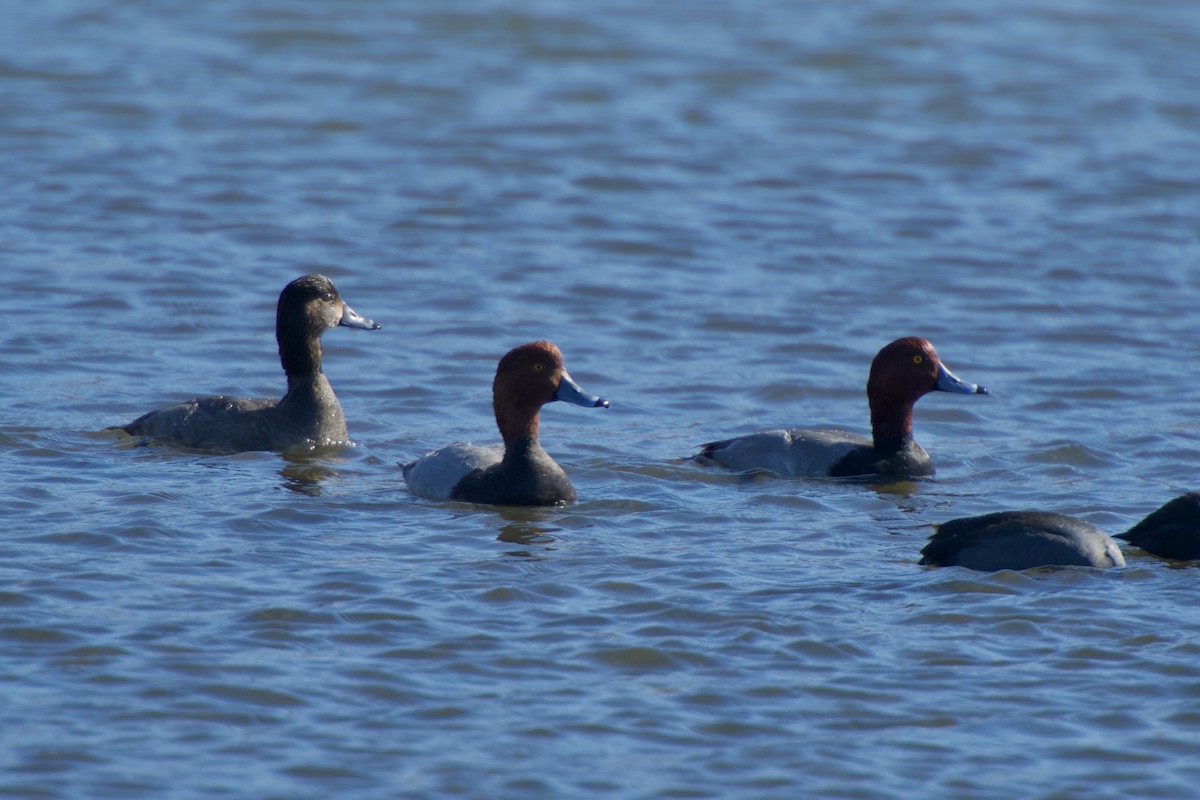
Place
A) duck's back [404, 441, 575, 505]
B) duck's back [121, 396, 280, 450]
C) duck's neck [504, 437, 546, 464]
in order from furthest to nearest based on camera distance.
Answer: duck's back [121, 396, 280, 450]
duck's neck [504, 437, 546, 464]
duck's back [404, 441, 575, 505]

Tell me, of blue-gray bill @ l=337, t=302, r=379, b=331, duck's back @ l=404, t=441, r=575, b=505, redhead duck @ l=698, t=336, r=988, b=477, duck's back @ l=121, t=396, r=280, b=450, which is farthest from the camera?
blue-gray bill @ l=337, t=302, r=379, b=331

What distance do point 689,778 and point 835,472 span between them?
14.4 ft

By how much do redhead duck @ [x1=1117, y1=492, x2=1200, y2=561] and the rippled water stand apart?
120 mm

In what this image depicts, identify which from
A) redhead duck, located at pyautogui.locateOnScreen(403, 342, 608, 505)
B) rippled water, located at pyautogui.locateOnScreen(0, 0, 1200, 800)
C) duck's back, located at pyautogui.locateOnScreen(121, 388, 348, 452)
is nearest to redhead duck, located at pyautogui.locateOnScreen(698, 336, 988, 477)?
rippled water, located at pyautogui.locateOnScreen(0, 0, 1200, 800)

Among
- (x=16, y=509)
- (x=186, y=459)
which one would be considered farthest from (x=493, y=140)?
A: (x=16, y=509)

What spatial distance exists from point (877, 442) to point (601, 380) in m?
2.42

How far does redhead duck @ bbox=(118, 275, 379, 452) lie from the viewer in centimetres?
1070

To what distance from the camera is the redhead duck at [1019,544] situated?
8328 mm

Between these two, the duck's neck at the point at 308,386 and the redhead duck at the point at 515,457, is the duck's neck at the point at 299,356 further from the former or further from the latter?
the redhead duck at the point at 515,457

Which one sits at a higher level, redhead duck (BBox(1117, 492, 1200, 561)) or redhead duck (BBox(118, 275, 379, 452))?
→ redhead duck (BBox(118, 275, 379, 452))

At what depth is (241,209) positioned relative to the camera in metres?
16.8

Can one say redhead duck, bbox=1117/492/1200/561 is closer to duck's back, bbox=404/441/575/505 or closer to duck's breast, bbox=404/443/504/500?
duck's back, bbox=404/441/575/505

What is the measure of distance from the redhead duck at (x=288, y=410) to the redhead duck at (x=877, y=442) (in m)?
2.28

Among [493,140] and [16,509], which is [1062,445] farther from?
[493,140]
